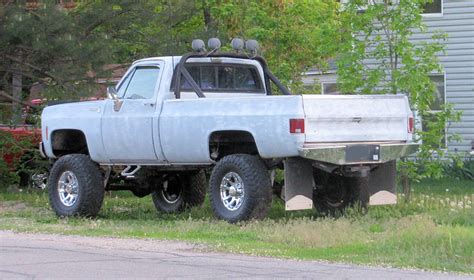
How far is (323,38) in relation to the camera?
16750 mm

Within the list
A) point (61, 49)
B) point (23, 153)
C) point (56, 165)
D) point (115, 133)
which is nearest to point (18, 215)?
point (56, 165)

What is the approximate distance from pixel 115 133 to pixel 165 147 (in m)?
1.00

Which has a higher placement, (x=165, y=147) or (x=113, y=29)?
(x=113, y=29)

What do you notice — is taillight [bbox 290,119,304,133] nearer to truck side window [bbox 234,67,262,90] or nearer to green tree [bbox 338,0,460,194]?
truck side window [bbox 234,67,262,90]

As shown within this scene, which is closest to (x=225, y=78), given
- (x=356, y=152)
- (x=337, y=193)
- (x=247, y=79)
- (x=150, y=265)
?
(x=247, y=79)

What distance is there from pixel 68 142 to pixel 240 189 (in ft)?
11.7

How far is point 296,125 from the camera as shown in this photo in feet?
41.9

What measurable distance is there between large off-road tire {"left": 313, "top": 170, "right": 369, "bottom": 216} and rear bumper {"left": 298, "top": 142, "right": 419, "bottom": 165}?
2.45ft

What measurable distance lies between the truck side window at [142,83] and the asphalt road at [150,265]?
Result: 316 centimetres

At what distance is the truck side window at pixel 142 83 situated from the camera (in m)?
14.7

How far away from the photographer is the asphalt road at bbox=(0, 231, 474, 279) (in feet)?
31.5

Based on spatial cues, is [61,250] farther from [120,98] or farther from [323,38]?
[323,38]

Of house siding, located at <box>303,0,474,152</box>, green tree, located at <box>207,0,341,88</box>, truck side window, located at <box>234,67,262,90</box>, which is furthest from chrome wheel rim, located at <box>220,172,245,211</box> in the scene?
house siding, located at <box>303,0,474,152</box>

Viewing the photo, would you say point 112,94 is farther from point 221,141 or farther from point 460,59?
point 460,59
